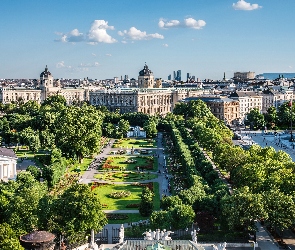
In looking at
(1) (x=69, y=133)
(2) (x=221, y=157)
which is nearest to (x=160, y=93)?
(1) (x=69, y=133)

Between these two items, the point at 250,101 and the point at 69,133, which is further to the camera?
the point at 250,101

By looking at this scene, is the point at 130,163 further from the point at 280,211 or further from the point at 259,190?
the point at 280,211

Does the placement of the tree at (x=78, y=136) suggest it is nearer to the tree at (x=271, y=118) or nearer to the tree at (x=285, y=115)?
the tree at (x=271, y=118)

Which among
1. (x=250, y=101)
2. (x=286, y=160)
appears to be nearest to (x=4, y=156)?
(x=286, y=160)

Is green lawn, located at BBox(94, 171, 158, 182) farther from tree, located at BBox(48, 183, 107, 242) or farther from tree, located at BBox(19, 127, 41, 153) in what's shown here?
tree, located at BBox(48, 183, 107, 242)

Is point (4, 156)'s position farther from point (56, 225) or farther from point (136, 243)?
point (136, 243)

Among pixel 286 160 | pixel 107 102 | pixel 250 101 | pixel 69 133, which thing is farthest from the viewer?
pixel 107 102

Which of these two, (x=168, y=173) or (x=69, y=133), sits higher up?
(x=69, y=133)

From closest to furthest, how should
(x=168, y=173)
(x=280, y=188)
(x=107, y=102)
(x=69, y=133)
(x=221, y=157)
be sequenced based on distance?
(x=280, y=188), (x=221, y=157), (x=168, y=173), (x=69, y=133), (x=107, y=102)
